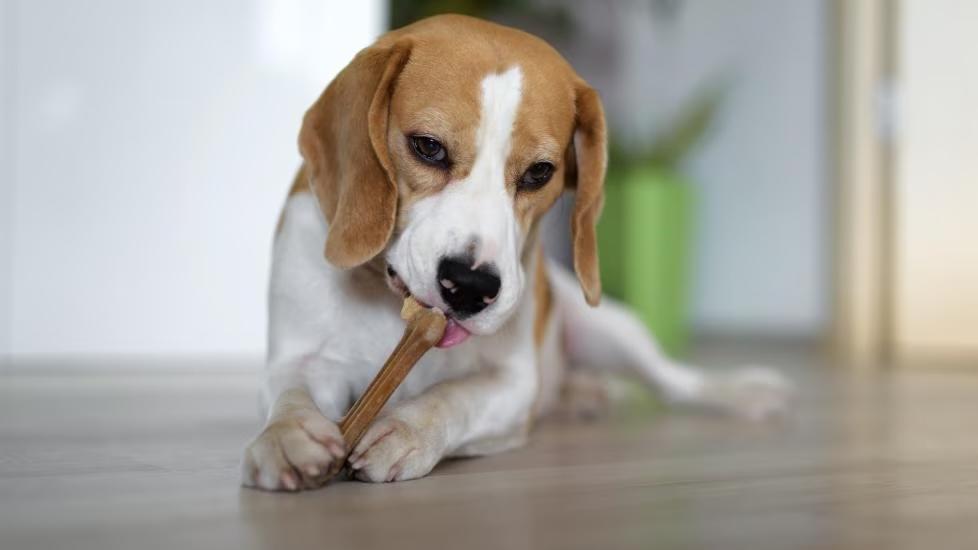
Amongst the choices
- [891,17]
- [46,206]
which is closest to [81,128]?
[46,206]

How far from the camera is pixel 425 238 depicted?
1.48m

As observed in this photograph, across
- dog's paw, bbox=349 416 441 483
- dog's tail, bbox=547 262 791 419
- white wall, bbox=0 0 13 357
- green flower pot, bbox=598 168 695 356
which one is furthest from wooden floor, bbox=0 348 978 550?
green flower pot, bbox=598 168 695 356

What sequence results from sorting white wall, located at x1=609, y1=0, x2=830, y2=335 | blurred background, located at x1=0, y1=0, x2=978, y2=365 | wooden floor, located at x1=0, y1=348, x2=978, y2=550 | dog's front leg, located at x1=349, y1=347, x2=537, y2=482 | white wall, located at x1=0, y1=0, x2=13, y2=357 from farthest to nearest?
white wall, located at x1=609, y1=0, x2=830, y2=335 → blurred background, located at x1=0, y1=0, x2=978, y2=365 → white wall, located at x1=0, y1=0, x2=13, y2=357 → dog's front leg, located at x1=349, y1=347, x2=537, y2=482 → wooden floor, located at x1=0, y1=348, x2=978, y2=550

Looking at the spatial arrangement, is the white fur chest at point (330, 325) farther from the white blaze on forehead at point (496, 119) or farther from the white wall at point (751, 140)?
the white wall at point (751, 140)

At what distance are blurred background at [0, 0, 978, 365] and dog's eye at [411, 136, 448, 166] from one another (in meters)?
2.17

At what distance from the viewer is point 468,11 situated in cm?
529

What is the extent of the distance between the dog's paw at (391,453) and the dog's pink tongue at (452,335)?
138mm

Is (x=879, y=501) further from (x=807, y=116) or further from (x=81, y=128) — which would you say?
(x=807, y=116)

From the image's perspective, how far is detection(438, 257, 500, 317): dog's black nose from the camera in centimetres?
144

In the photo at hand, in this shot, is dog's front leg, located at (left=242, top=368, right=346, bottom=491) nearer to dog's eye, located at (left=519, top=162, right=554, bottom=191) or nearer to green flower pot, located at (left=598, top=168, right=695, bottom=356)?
dog's eye, located at (left=519, top=162, right=554, bottom=191)

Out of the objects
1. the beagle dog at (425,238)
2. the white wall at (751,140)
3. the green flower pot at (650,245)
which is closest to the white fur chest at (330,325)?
the beagle dog at (425,238)

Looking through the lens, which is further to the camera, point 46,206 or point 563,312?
point 46,206

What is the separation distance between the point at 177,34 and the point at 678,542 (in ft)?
9.61

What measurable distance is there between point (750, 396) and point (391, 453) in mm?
1321
